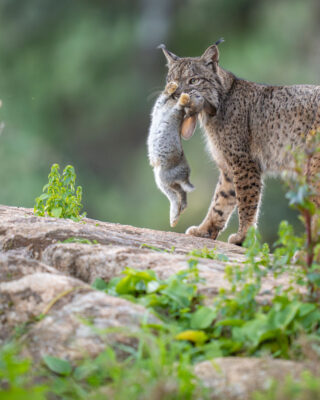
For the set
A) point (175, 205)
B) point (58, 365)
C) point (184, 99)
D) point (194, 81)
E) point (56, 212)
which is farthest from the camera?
point (175, 205)

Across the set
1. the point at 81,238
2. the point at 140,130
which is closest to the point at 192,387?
the point at 81,238

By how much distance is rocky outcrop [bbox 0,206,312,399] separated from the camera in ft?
7.92

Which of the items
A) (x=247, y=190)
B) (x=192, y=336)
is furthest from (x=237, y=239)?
(x=192, y=336)

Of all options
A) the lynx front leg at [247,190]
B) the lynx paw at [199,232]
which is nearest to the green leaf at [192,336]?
the lynx front leg at [247,190]

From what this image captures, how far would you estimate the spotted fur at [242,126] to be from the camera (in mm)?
5961

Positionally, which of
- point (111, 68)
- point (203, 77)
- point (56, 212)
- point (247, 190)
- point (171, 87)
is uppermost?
point (111, 68)

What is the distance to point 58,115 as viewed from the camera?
15.8 m

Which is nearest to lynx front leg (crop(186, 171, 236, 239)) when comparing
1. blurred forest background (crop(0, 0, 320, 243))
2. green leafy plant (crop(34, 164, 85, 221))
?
green leafy plant (crop(34, 164, 85, 221))

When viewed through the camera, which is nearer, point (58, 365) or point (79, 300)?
point (58, 365)

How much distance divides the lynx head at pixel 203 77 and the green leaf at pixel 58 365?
413cm

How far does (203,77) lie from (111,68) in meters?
9.45

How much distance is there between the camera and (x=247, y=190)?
6160 millimetres

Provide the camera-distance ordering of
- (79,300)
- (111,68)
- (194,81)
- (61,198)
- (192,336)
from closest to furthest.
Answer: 1. (192,336)
2. (79,300)
3. (61,198)
4. (194,81)
5. (111,68)

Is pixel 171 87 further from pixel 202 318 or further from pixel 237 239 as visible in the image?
pixel 202 318
